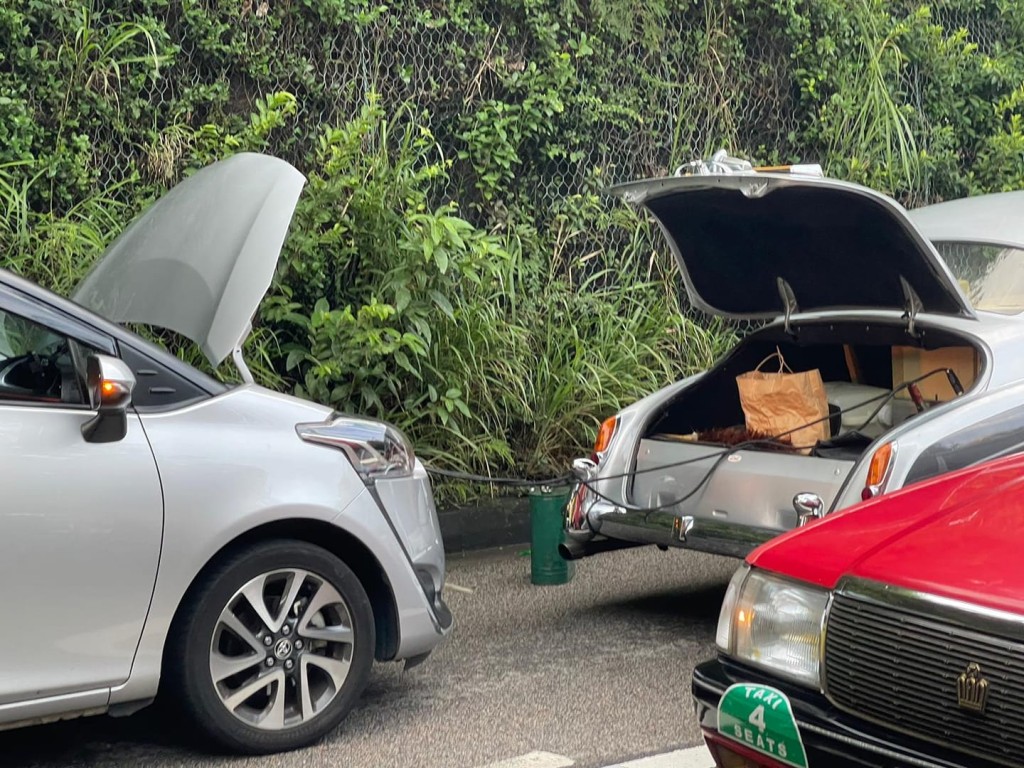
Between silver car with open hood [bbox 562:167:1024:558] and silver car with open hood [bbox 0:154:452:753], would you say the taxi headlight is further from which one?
silver car with open hood [bbox 562:167:1024:558]

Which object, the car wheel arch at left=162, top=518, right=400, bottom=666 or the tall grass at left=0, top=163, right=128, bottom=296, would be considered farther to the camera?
the tall grass at left=0, top=163, right=128, bottom=296

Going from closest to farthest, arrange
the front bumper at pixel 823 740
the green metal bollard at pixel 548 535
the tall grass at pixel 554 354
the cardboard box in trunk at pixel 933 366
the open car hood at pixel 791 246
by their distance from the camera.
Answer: the front bumper at pixel 823 740 < the open car hood at pixel 791 246 < the cardboard box in trunk at pixel 933 366 < the green metal bollard at pixel 548 535 < the tall grass at pixel 554 354

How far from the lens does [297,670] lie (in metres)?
4.26

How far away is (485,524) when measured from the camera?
7.61 m

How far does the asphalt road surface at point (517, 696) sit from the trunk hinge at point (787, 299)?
1397mm

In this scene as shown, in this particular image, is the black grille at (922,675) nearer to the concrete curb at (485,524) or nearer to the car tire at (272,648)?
the car tire at (272,648)

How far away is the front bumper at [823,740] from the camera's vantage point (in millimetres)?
2656

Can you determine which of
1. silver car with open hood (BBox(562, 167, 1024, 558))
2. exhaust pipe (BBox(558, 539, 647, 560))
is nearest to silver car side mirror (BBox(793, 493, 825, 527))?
silver car with open hood (BBox(562, 167, 1024, 558))

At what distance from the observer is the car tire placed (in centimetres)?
406

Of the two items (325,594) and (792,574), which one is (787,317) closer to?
(325,594)

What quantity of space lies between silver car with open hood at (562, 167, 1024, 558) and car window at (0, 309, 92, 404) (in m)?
2.51

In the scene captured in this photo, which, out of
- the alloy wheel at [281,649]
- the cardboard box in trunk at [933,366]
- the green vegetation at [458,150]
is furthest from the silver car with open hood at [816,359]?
the green vegetation at [458,150]

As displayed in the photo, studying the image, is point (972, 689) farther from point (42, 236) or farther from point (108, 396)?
point (42, 236)

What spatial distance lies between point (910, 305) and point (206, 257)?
2957 mm
